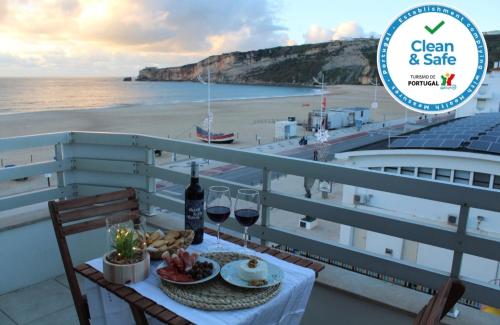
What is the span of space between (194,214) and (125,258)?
391mm

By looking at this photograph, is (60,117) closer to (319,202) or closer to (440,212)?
(440,212)

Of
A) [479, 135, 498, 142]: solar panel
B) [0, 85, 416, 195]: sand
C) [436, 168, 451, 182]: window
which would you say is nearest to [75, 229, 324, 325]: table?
[436, 168, 451, 182]: window

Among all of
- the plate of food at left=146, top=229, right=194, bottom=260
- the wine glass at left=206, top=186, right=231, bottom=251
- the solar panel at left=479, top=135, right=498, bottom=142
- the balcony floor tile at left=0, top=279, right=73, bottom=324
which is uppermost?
the wine glass at left=206, top=186, right=231, bottom=251

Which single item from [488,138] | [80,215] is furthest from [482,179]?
[80,215]

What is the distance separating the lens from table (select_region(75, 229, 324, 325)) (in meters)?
1.40

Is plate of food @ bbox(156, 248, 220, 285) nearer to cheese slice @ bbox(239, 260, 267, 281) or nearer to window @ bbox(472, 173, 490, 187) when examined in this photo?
cheese slice @ bbox(239, 260, 267, 281)

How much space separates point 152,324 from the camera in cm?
163

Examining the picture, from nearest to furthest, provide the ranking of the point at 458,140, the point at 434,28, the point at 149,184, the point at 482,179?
1. the point at 149,184
2. the point at 482,179
3. the point at 458,140
4. the point at 434,28

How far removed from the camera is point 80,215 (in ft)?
7.34

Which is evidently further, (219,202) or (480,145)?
(480,145)

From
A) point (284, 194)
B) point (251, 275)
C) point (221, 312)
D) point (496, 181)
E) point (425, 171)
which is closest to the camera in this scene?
point (221, 312)

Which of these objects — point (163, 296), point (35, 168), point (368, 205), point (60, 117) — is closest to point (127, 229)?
point (163, 296)

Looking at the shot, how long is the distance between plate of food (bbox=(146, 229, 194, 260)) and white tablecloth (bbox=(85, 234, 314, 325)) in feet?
0.19

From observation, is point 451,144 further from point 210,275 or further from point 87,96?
point 87,96
